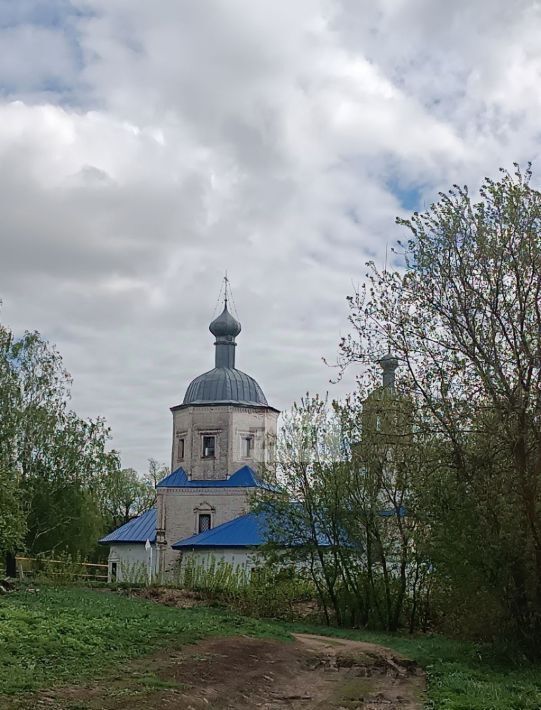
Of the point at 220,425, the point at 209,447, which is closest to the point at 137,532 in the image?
the point at 209,447

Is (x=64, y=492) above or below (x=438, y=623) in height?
above

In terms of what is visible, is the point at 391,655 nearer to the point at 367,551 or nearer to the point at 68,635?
the point at 68,635

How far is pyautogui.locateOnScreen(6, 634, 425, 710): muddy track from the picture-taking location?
9.15 m

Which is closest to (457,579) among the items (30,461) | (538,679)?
(538,679)

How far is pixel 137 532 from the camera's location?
43.4 metres

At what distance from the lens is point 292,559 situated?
943 inches

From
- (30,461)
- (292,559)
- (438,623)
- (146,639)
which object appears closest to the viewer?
(146,639)

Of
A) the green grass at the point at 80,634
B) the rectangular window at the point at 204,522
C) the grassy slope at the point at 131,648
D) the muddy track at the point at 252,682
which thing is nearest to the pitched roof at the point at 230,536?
the rectangular window at the point at 204,522

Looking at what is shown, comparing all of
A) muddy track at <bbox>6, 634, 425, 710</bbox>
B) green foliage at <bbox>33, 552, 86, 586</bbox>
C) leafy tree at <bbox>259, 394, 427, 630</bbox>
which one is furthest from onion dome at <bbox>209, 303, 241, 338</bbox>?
muddy track at <bbox>6, 634, 425, 710</bbox>

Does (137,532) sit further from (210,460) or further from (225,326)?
(225,326)

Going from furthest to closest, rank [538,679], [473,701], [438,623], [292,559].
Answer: [292,559], [438,623], [538,679], [473,701]

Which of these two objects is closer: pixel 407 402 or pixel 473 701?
pixel 473 701

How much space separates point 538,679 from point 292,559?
12.3 metres

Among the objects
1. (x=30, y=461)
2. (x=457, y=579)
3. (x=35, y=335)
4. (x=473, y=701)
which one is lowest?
(x=473, y=701)
